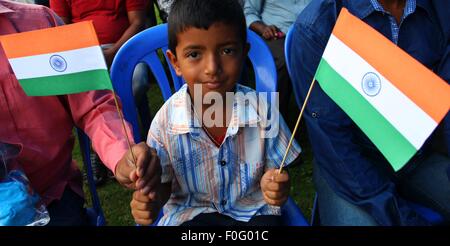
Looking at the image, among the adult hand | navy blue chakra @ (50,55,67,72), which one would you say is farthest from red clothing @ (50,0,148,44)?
navy blue chakra @ (50,55,67,72)

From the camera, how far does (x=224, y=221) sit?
144 cm

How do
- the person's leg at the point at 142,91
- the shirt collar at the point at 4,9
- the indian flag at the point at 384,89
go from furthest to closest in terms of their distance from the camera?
the person's leg at the point at 142,91 < the shirt collar at the point at 4,9 < the indian flag at the point at 384,89

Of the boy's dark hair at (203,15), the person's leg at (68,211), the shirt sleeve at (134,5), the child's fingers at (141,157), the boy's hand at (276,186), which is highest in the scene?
the boy's dark hair at (203,15)

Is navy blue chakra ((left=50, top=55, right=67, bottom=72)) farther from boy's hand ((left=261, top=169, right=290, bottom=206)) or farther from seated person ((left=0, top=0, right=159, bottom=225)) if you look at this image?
boy's hand ((left=261, top=169, right=290, bottom=206))

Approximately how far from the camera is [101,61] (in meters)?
1.09

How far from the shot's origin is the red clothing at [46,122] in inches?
52.0

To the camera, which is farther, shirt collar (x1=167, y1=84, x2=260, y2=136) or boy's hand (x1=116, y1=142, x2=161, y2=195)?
shirt collar (x1=167, y1=84, x2=260, y2=136)

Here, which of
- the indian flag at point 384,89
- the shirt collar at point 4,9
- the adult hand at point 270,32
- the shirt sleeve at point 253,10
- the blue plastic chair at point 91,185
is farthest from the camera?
the shirt sleeve at point 253,10

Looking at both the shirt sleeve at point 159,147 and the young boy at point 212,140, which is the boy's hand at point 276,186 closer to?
the young boy at point 212,140

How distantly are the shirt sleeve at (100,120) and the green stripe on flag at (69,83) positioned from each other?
23 centimetres

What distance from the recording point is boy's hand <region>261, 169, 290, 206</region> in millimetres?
1221

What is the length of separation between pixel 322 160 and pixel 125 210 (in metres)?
1.39

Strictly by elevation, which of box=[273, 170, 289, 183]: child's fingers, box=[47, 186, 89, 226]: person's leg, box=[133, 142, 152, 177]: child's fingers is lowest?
box=[47, 186, 89, 226]: person's leg

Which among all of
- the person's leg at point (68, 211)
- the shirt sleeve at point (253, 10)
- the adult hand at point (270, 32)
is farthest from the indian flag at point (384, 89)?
the shirt sleeve at point (253, 10)
